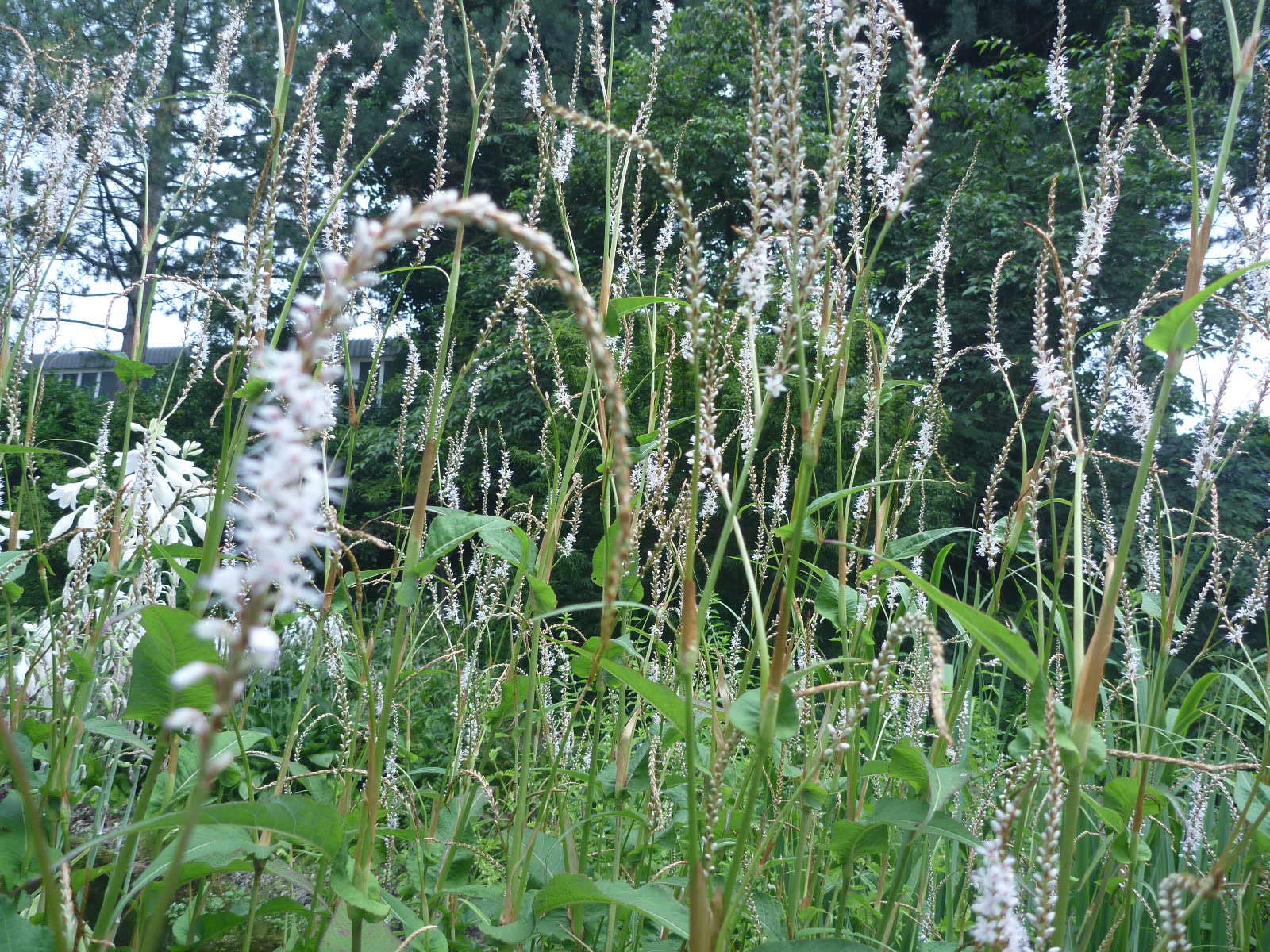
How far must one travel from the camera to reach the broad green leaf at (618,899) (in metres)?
0.85

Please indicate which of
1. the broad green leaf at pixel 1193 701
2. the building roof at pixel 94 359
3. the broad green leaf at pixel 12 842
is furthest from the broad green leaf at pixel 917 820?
the building roof at pixel 94 359

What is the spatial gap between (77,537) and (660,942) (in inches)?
64.0

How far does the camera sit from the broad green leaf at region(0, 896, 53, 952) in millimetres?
767

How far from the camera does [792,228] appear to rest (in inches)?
30.2

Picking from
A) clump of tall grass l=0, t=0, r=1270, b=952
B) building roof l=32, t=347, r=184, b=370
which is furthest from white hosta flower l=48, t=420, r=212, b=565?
building roof l=32, t=347, r=184, b=370

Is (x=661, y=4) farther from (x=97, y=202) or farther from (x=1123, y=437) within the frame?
(x=97, y=202)

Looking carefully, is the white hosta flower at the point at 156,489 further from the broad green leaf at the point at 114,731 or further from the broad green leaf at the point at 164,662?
the broad green leaf at the point at 164,662

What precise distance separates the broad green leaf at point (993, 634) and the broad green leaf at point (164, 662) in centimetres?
65

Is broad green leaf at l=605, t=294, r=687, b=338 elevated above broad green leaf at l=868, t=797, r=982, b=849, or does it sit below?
above

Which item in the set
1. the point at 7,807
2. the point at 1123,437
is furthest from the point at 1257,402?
the point at 1123,437

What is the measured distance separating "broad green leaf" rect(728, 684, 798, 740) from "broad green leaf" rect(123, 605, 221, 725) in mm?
483

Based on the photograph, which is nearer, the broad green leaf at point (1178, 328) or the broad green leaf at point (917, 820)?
the broad green leaf at point (1178, 328)

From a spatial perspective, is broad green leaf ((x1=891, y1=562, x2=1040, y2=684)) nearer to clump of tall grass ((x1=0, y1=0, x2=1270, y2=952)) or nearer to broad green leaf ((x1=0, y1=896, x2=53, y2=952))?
clump of tall grass ((x1=0, y1=0, x2=1270, y2=952))

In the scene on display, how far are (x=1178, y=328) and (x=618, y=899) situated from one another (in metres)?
0.80
